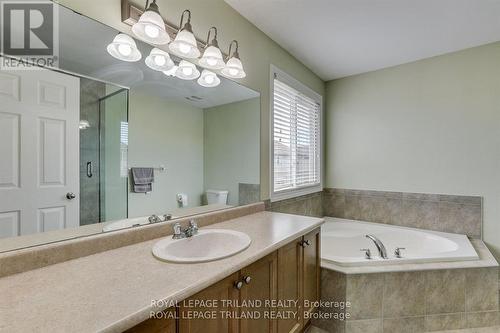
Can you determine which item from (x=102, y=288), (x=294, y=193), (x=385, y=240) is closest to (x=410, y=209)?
(x=385, y=240)

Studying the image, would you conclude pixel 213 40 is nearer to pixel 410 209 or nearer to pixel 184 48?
pixel 184 48

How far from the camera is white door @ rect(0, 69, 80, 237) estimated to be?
0.91 m

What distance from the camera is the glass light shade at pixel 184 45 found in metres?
1.38

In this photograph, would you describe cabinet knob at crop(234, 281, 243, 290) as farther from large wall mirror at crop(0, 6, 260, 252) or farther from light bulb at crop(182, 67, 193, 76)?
light bulb at crop(182, 67, 193, 76)

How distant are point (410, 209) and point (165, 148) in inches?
108

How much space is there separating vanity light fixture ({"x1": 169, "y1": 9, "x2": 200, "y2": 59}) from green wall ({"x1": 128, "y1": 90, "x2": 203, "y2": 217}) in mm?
312

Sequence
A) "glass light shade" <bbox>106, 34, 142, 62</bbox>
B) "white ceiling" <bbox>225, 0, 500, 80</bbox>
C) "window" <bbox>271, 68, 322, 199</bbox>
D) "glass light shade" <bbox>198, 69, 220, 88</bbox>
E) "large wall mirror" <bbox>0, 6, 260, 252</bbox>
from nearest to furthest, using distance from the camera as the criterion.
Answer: "large wall mirror" <bbox>0, 6, 260, 252</bbox>
"glass light shade" <bbox>106, 34, 142, 62</bbox>
"glass light shade" <bbox>198, 69, 220, 88</bbox>
"white ceiling" <bbox>225, 0, 500, 80</bbox>
"window" <bbox>271, 68, 322, 199</bbox>

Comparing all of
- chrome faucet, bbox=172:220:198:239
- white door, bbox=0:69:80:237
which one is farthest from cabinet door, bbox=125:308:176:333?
white door, bbox=0:69:80:237

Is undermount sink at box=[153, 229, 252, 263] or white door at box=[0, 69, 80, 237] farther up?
white door at box=[0, 69, 80, 237]

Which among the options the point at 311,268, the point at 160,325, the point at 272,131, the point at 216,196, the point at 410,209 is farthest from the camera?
the point at 410,209

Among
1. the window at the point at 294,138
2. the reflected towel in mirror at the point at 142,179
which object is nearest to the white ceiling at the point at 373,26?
the window at the point at 294,138

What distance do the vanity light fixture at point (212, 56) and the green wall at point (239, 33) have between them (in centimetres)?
9

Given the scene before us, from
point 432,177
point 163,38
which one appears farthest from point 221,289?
point 432,177

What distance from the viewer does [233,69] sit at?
1775mm
